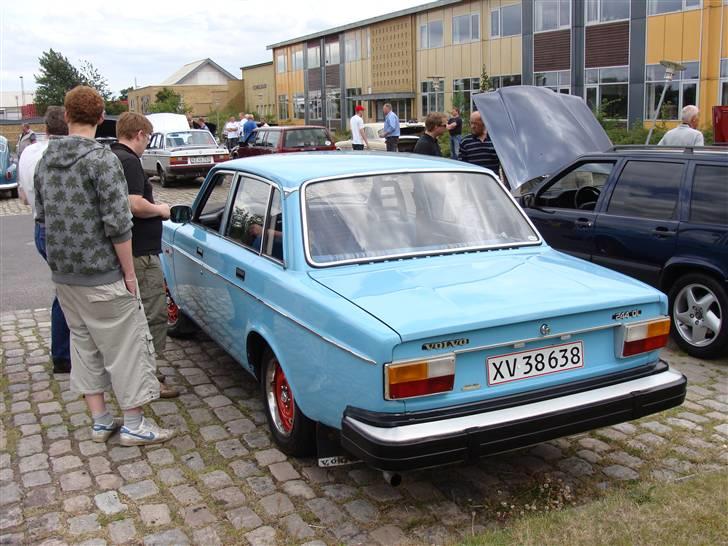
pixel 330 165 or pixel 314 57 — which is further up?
pixel 314 57

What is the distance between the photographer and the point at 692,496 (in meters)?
3.83

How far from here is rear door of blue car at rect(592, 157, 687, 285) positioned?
254 inches

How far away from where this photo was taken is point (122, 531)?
3721 millimetres

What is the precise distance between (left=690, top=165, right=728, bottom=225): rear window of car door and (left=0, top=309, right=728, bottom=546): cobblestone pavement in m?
1.41

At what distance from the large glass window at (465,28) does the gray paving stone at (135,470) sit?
38.8m

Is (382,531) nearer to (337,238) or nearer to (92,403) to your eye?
(337,238)

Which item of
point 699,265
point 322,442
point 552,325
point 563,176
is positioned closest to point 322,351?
point 322,442

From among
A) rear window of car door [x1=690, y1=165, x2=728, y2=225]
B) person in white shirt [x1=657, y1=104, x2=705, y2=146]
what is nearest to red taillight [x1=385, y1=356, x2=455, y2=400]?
rear window of car door [x1=690, y1=165, x2=728, y2=225]

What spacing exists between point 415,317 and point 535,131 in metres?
5.65

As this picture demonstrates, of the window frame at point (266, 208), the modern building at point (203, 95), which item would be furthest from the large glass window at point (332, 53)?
the window frame at point (266, 208)

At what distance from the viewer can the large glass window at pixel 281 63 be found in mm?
68250

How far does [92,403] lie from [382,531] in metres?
2.13

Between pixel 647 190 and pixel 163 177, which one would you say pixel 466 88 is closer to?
pixel 163 177

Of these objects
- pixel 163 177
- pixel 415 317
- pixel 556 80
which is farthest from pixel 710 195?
pixel 556 80
